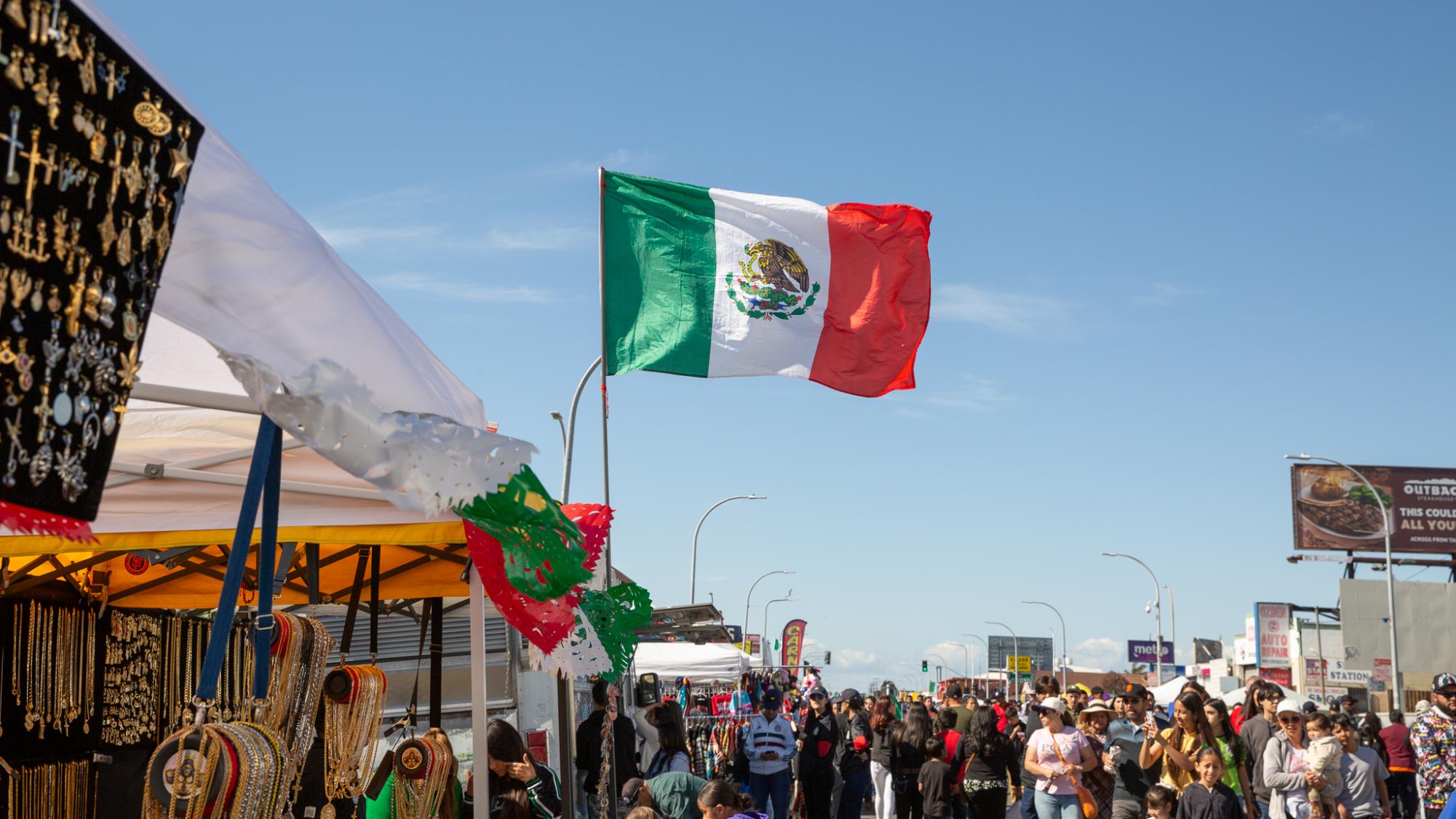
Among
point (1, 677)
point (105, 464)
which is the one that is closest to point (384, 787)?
point (1, 677)

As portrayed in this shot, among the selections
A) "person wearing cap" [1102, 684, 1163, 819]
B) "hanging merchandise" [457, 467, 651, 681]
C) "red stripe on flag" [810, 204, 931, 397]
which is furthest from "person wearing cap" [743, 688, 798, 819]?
"hanging merchandise" [457, 467, 651, 681]

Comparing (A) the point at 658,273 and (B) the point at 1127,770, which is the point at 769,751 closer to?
(B) the point at 1127,770

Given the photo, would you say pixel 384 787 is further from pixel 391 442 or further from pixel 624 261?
pixel 624 261

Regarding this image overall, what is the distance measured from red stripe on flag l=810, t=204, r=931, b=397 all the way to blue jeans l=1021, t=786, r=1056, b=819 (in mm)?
4541

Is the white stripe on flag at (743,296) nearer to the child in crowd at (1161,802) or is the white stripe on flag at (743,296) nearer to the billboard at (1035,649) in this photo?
the child in crowd at (1161,802)

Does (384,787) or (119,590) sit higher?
(119,590)

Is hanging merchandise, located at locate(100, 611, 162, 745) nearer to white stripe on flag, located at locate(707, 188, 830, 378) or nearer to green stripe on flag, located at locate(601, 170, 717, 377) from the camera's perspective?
green stripe on flag, located at locate(601, 170, 717, 377)

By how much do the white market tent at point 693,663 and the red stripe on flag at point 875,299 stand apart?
10414mm

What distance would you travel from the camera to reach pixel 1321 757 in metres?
11.7

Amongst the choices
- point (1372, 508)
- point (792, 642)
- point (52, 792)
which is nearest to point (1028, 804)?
point (52, 792)

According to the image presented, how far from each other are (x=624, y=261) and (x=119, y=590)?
4799mm

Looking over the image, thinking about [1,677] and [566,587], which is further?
[1,677]

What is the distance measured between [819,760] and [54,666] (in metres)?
10.9

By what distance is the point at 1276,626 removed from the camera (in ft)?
244
